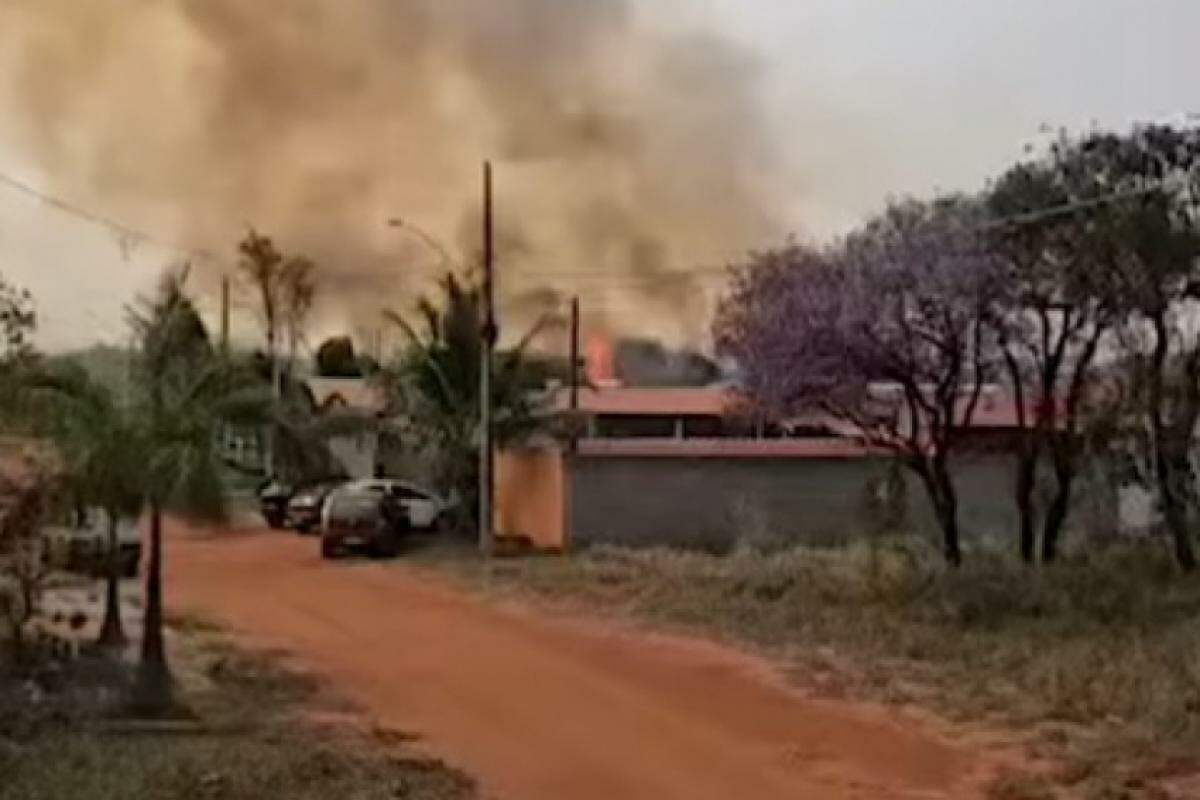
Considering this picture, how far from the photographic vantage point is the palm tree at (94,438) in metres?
17.4

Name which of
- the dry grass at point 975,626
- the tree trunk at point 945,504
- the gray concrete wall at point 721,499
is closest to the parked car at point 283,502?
the gray concrete wall at point 721,499

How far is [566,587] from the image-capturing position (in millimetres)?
29188

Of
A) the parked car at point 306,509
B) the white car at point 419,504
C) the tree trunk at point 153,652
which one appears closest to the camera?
the tree trunk at point 153,652

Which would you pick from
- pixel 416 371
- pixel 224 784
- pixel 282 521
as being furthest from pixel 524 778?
pixel 282 521

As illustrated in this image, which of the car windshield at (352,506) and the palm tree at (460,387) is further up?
the palm tree at (460,387)

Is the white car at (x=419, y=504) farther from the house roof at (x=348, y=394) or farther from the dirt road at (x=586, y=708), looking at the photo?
the dirt road at (x=586, y=708)

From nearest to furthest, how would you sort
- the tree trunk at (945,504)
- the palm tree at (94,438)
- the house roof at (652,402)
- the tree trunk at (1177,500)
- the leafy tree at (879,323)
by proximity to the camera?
the palm tree at (94,438) < the leafy tree at (879,323) < the tree trunk at (1177,500) < the tree trunk at (945,504) < the house roof at (652,402)

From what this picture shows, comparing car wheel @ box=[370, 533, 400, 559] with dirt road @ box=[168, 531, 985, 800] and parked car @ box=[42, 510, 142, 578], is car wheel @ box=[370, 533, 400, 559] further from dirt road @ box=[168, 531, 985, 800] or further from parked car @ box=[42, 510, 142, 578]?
parked car @ box=[42, 510, 142, 578]

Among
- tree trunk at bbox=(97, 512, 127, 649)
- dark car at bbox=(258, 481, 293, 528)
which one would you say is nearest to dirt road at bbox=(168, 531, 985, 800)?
tree trunk at bbox=(97, 512, 127, 649)

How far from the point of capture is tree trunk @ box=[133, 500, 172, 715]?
1733cm

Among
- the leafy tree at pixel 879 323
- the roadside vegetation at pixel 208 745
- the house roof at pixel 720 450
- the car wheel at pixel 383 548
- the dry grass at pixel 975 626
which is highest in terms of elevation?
the leafy tree at pixel 879 323

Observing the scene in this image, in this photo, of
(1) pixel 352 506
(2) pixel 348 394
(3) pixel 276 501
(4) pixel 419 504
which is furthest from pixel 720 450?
(2) pixel 348 394

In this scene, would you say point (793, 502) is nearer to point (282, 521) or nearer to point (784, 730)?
point (282, 521)

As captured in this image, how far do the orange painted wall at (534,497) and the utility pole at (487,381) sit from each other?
1.36m
